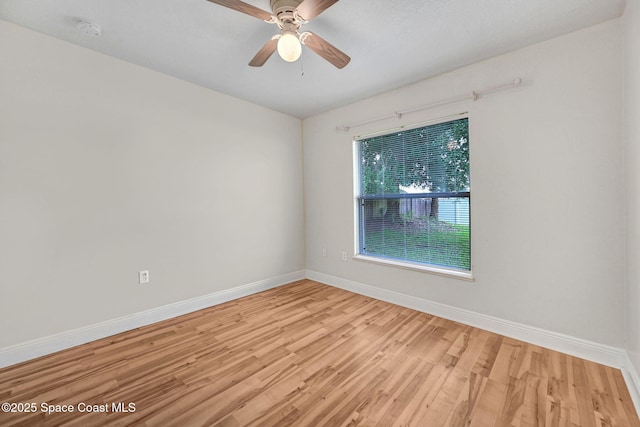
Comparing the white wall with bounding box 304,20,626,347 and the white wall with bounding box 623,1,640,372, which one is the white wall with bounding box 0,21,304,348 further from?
the white wall with bounding box 623,1,640,372

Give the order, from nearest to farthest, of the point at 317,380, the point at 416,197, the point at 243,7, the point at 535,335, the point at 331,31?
the point at 243,7 < the point at 317,380 < the point at 331,31 < the point at 535,335 < the point at 416,197

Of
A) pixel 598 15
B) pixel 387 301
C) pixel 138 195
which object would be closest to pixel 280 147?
pixel 138 195

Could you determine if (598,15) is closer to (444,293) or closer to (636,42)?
(636,42)

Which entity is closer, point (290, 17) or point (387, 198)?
point (290, 17)

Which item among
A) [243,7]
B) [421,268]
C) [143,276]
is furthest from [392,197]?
[143,276]

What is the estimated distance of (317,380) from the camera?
171 cm

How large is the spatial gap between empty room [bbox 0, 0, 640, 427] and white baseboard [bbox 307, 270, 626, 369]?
2cm

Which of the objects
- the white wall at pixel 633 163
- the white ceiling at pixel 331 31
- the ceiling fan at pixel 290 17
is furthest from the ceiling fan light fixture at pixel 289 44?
the white wall at pixel 633 163

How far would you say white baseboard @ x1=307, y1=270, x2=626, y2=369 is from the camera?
1.86 m

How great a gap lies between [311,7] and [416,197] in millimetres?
2126

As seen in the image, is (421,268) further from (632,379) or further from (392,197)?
(632,379)

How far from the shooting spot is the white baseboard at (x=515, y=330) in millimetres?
1860

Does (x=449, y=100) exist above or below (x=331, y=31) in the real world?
below

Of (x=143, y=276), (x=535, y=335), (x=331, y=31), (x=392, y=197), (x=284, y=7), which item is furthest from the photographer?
(x=392, y=197)
